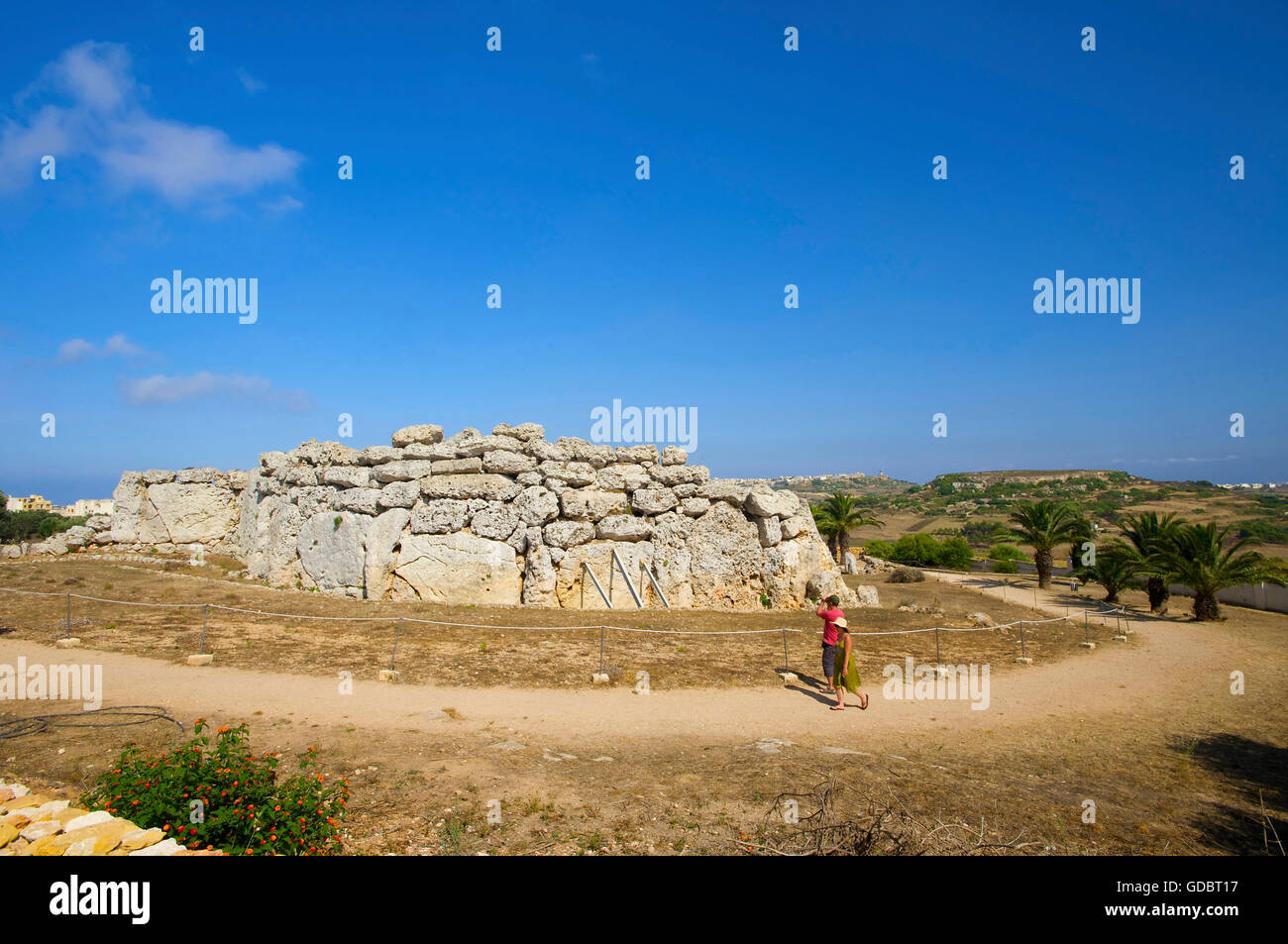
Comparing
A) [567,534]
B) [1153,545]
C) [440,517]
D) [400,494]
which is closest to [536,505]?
[567,534]

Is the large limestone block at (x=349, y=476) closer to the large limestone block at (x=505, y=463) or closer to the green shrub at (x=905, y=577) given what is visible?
the large limestone block at (x=505, y=463)

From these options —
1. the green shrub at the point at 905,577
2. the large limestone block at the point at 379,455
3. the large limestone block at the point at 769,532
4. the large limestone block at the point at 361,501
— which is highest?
the large limestone block at the point at 379,455

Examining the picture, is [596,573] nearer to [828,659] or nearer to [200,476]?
[828,659]

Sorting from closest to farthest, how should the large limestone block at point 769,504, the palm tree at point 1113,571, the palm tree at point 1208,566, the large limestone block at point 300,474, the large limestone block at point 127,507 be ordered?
the large limestone block at point 769,504 → the palm tree at point 1208,566 → the large limestone block at point 300,474 → the palm tree at point 1113,571 → the large limestone block at point 127,507

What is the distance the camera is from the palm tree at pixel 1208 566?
16.6m

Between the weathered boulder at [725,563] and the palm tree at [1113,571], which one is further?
the palm tree at [1113,571]

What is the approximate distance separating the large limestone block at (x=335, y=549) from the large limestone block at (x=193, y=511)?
829 centimetres

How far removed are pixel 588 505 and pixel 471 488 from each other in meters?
2.84

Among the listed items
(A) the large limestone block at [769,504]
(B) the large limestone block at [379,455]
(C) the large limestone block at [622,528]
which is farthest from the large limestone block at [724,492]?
(B) the large limestone block at [379,455]

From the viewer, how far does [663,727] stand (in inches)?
313

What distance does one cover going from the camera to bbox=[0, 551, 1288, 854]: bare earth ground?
5.42 m

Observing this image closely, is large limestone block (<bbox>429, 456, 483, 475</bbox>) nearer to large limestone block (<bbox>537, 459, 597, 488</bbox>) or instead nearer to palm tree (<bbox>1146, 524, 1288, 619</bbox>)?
large limestone block (<bbox>537, 459, 597, 488</bbox>)

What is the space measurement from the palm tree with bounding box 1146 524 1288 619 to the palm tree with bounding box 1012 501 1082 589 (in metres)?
6.10

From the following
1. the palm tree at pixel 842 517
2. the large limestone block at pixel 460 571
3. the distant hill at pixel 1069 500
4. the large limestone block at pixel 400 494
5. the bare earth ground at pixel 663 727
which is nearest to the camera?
the bare earth ground at pixel 663 727
